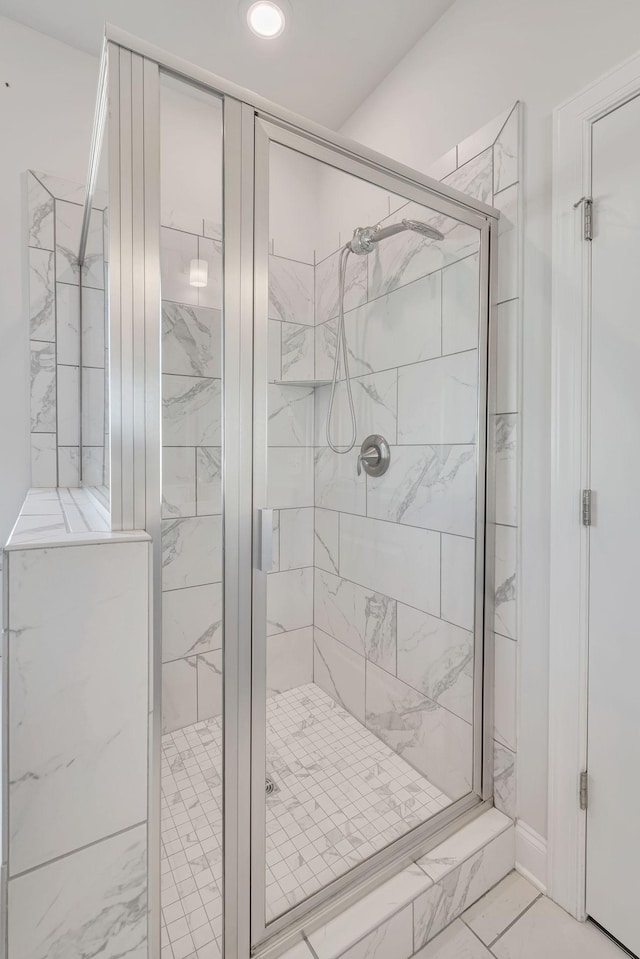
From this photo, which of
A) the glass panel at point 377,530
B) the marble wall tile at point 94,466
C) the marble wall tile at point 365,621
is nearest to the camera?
the marble wall tile at point 94,466

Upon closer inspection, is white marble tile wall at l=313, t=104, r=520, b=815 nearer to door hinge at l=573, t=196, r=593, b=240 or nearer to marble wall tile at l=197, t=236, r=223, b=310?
door hinge at l=573, t=196, r=593, b=240

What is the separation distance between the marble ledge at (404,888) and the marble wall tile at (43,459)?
141 centimetres

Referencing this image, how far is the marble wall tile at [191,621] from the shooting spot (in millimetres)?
808

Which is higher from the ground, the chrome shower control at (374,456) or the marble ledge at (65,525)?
the chrome shower control at (374,456)

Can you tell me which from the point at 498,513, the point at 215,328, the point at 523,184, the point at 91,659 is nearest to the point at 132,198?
the point at 215,328

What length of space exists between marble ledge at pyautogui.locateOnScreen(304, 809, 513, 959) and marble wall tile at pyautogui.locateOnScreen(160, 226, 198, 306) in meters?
1.28

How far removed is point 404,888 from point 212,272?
4.55 ft

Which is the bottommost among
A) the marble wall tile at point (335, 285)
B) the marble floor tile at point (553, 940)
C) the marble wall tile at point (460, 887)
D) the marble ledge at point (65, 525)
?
the marble floor tile at point (553, 940)

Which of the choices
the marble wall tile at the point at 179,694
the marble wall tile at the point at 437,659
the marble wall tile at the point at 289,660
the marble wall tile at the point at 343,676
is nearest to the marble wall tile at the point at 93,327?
the marble wall tile at the point at 179,694

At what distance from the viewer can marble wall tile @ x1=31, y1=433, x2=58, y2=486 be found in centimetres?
147

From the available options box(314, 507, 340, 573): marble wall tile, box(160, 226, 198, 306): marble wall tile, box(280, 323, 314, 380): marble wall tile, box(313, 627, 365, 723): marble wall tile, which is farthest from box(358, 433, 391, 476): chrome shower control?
box(160, 226, 198, 306): marble wall tile

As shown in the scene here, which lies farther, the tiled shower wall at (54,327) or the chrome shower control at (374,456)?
the tiled shower wall at (54,327)

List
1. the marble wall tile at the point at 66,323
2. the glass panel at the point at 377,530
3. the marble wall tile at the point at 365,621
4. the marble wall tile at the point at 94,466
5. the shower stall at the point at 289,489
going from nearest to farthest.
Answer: the shower stall at the point at 289,489, the marble wall tile at the point at 94,466, the glass panel at the point at 377,530, the marble wall tile at the point at 365,621, the marble wall tile at the point at 66,323

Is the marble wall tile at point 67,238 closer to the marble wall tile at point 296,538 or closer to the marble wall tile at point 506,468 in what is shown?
the marble wall tile at point 296,538
